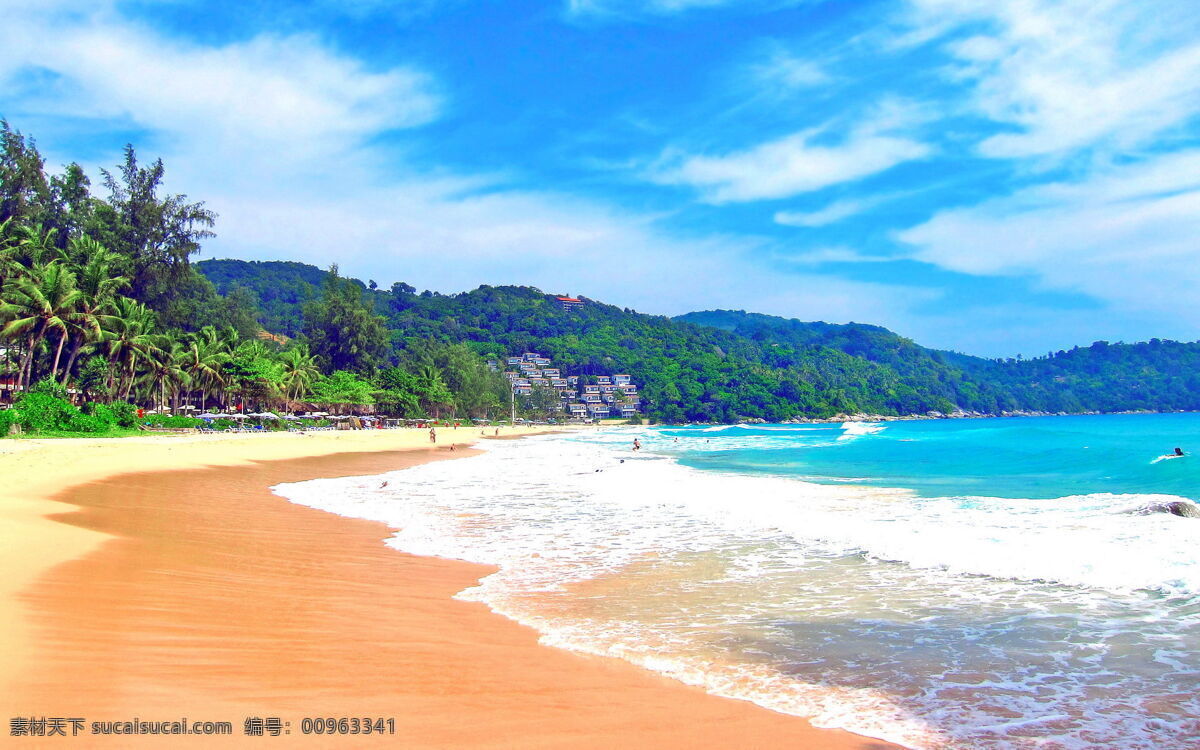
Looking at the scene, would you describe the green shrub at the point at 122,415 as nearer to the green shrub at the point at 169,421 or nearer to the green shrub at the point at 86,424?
the green shrub at the point at 86,424

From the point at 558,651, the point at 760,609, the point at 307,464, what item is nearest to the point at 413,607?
the point at 558,651

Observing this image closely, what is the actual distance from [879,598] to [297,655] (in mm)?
5494

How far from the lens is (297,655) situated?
5.13m

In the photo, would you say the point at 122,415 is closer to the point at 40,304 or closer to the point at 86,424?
the point at 86,424

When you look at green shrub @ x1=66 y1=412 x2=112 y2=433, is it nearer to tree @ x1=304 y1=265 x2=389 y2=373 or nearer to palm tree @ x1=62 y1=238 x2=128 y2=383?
palm tree @ x1=62 y1=238 x2=128 y2=383

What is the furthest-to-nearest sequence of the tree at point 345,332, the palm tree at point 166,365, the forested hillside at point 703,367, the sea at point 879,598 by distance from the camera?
the forested hillside at point 703,367
the tree at point 345,332
the palm tree at point 166,365
the sea at point 879,598

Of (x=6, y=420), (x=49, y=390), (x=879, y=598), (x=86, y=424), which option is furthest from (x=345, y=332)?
(x=879, y=598)

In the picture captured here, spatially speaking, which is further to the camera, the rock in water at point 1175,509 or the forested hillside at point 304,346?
the forested hillside at point 304,346

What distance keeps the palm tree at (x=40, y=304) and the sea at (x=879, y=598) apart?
25.9 meters

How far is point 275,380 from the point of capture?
187 feet

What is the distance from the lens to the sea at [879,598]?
179 inches

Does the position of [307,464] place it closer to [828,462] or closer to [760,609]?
[828,462]

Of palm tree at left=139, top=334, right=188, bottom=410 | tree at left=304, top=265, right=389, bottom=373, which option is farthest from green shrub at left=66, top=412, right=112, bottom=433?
tree at left=304, top=265, right=389, bottom=373

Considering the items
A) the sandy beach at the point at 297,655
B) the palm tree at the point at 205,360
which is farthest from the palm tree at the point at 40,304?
the sandy beach at the point at 297,655
